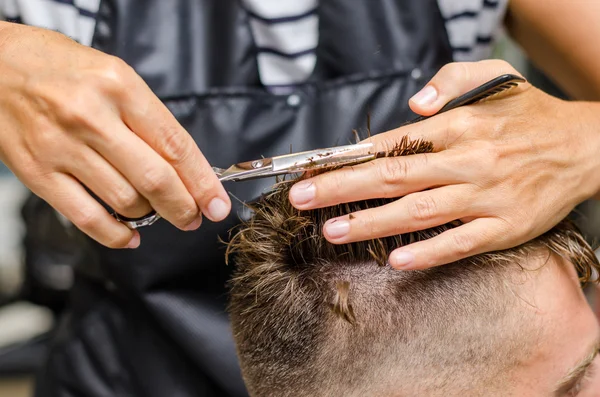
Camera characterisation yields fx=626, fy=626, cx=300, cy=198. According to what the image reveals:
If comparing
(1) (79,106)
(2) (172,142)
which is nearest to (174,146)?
(2) (172,142)

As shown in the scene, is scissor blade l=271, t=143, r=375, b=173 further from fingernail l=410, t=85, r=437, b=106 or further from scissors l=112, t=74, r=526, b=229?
fingernail l=410, t=85, r=437, b=106

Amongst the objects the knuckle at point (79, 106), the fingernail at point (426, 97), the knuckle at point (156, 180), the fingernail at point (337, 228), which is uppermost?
the knuckle at point (79, 106)

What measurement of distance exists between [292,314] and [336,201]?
0.18 m

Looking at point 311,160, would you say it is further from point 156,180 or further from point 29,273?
point 29,273

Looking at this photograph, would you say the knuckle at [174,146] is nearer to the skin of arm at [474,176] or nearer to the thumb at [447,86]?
the skin of arm at [474,176]

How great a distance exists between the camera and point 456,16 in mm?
1172

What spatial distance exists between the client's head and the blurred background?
691 mm

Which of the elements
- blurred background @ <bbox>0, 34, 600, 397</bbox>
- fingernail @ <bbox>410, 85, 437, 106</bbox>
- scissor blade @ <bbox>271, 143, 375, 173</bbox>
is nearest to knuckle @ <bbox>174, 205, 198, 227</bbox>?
scissor blade @ <bbox>271, 143, 375, 173</bbox>

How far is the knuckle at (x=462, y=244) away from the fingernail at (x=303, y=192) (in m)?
0.19

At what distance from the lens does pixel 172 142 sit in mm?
730

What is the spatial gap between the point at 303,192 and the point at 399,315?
0.21m

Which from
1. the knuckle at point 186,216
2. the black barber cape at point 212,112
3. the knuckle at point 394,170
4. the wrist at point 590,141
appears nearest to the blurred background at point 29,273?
the black barber cape at point 212,112

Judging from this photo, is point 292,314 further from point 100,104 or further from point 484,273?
point 100,104

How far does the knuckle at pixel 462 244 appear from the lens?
0.80 meters
